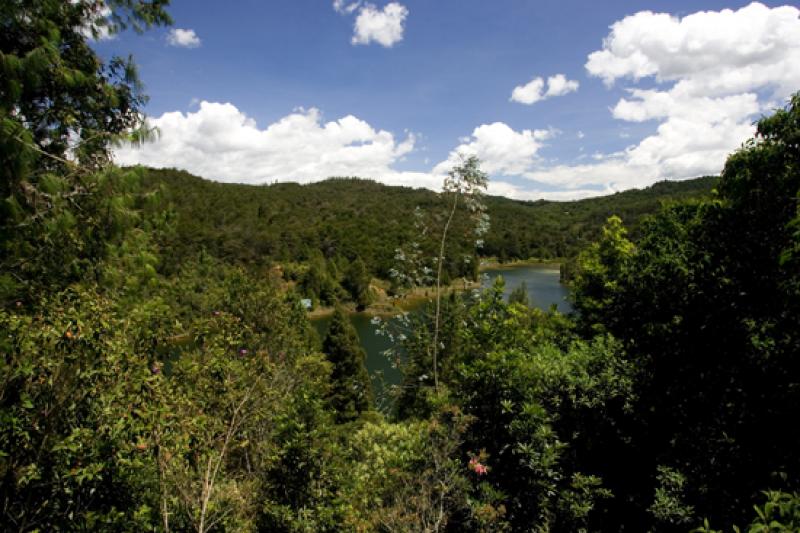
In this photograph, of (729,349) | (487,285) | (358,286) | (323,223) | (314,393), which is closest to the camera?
(729,349)

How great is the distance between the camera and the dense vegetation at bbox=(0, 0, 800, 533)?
3.74 meters

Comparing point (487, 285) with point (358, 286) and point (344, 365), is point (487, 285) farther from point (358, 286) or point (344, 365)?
point (358, 286)

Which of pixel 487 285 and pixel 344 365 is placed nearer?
pixel 487 285

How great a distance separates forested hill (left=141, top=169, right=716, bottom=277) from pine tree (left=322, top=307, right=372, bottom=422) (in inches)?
560

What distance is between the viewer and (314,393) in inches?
290

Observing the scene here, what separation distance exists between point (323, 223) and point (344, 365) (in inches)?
3241

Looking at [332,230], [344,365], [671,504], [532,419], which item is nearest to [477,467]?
[532,419]

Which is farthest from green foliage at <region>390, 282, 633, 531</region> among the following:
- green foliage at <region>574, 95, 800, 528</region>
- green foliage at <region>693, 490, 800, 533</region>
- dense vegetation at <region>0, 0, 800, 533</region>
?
green foliage at <region>693, 490, 800, 533</region>

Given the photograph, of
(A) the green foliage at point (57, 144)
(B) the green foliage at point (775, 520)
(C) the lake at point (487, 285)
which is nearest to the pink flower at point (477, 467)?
(C) the lake at point (487, 285)

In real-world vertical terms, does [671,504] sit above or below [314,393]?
below

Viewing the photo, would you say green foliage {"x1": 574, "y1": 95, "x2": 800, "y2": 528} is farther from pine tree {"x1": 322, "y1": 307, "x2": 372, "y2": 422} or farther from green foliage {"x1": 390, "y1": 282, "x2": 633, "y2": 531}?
pine tree {"x1": 322, "y1": 307, "x2": 372, "y2": 422}

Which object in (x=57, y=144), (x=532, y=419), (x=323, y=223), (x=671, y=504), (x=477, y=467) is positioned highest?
(x=323, y=223)

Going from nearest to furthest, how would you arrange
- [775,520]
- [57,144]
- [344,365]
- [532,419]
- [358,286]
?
[775,520] → [57,144] → [532,419] → [344,365] → [358,286]

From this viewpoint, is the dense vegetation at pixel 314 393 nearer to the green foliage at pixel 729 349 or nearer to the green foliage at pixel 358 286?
the green foliage at pixel 729 349
